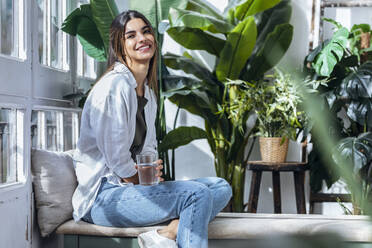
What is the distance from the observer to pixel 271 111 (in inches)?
117

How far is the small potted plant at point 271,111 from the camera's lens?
2994 mm

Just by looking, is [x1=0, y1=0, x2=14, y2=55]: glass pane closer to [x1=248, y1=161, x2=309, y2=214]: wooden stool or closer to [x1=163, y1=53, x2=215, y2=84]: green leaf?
[x1=163, y1=53, x2=215, y2=84]: green leaf

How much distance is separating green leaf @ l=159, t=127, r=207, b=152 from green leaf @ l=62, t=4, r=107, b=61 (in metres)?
0.58

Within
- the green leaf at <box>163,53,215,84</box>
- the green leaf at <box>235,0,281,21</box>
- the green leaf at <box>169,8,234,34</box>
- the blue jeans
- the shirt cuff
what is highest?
the green leaf at <box>235,0,281,21</box>

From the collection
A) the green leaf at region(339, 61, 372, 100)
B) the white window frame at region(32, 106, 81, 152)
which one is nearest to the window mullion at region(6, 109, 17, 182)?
the white window frame at region(32, 106, 81, 152)

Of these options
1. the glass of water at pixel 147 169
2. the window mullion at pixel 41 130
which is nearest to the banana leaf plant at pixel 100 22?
the window mullion at pixel 41 130

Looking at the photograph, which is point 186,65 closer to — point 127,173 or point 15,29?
point 15,29

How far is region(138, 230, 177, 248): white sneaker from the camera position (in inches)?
63.6

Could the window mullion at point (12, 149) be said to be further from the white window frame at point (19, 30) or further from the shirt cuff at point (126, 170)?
the shirt cuff at point (126, 170)

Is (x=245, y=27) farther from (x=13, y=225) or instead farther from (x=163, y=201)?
(x=13, y=225)

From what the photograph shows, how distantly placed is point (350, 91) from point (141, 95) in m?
1.52

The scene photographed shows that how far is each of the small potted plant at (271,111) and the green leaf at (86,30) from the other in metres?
0.85

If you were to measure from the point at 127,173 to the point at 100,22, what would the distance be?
113 centimetres

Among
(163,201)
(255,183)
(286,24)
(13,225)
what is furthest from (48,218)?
(286,24)
